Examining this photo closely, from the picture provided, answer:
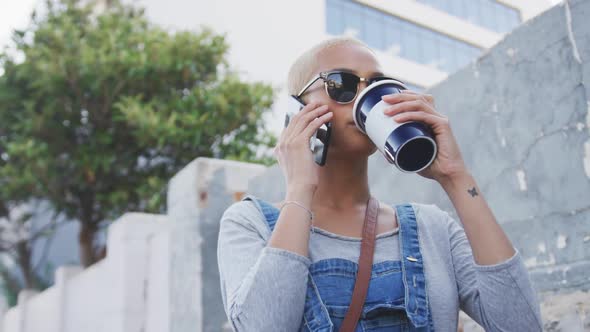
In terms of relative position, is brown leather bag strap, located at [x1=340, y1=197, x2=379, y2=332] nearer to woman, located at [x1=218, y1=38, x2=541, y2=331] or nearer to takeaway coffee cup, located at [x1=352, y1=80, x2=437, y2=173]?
woman, located at [x1=218, y1=38, x2=541, y2=331]

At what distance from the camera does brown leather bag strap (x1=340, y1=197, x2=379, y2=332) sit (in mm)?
1264

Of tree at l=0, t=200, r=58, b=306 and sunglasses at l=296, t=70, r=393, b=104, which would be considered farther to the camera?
tree at l=0, t=200, r=58, b=306

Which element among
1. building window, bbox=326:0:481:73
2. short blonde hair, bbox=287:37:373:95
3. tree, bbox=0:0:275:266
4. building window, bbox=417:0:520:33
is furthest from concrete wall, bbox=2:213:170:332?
building window, bbox=417:0:520:33

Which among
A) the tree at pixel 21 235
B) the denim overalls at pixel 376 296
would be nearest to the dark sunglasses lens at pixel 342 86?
the denim overalls at pixel 376 296

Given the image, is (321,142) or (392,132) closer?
(392,132)

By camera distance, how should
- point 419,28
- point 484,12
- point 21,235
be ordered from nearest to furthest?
point 21,235 < point 419,28 < point 484,12

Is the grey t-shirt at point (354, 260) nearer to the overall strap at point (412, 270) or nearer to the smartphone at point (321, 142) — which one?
the overall strap at point (412, 270)

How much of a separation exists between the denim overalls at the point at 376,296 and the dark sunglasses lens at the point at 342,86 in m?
0.45

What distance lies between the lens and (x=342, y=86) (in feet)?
4.89

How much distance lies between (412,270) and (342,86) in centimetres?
53

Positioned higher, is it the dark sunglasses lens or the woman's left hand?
the dark sunglasses lens

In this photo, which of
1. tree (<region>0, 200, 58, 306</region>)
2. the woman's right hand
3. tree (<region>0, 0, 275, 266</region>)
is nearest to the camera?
the woman's right hand

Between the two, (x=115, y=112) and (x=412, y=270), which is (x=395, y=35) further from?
(x=412, y=270)

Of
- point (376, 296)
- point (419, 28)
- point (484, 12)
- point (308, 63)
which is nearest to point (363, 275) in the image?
point (376, 296)
